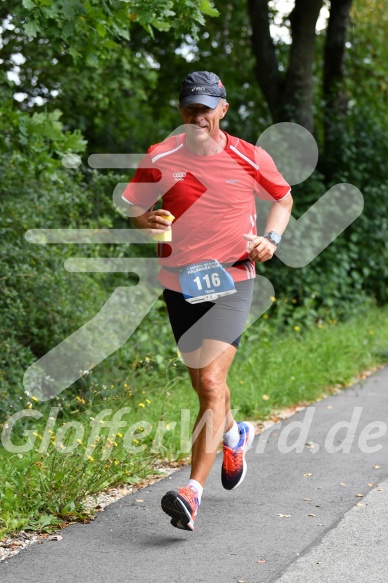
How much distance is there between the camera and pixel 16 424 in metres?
7.27

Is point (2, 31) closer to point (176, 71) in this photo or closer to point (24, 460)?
point (24, 460)

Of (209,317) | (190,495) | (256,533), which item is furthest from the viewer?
(209,317)

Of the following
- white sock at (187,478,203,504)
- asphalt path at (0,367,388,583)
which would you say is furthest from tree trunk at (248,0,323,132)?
white sock at (187,478,203,504)

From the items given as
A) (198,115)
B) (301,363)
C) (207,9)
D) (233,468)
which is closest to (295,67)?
(301,363)

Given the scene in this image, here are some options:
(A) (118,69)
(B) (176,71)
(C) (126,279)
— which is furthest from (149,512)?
(B) (176,71)

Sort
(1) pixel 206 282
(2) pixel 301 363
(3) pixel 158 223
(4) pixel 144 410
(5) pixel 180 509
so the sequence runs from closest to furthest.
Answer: (5) pixel 180 509
(3) pixel 158 223
(1) pixel 206 282
(4) pixel 144 410
(2) pixel 301 363

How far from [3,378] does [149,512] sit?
8.68 ft

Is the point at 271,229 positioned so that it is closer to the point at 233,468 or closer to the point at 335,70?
the point at 233,468

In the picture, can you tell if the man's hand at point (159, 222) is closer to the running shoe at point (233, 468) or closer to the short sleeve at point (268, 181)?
the short sleeve at point (268, 181)

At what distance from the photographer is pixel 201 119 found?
504 cm

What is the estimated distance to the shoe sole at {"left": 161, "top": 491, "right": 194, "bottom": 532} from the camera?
4.65 meters

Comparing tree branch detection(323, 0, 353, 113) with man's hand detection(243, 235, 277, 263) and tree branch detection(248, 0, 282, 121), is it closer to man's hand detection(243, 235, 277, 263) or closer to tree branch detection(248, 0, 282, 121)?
tree branch detection(248, 0, 282, 121)

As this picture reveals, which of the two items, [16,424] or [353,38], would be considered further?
[353,38]

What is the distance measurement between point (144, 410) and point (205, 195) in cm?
243
